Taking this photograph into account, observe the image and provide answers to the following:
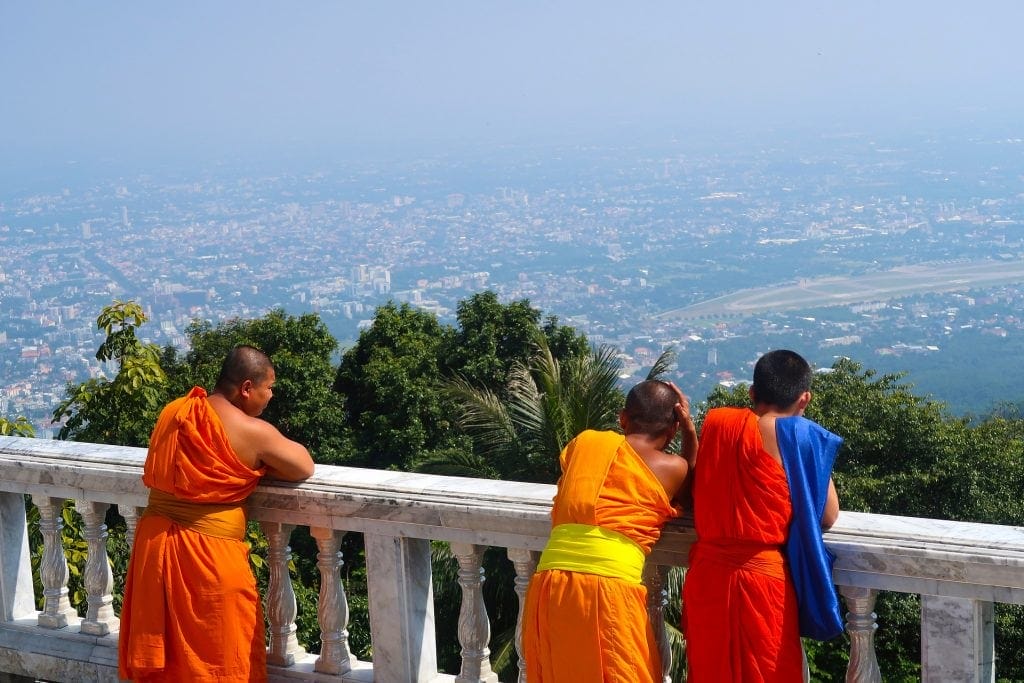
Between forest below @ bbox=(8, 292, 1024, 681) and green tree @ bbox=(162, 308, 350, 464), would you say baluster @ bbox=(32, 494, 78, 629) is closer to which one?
forest below @ bbox=(8, 292, 1024, 681)

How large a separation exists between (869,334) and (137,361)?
413 ft

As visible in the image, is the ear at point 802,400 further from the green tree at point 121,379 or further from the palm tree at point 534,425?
the green tree at point 121,379

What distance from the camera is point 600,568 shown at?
3.25 meters

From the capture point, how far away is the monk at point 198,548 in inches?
150

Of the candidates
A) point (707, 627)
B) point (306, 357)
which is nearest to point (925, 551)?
point (707, 627)

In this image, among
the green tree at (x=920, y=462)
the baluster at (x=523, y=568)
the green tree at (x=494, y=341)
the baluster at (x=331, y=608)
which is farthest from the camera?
the green tree at (x=494, y=341)

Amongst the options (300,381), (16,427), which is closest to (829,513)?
(16,427)

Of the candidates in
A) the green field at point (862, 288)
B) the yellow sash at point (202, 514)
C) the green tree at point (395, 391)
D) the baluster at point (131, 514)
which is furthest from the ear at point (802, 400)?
the green field at point (862, 288)

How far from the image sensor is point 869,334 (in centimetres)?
13112

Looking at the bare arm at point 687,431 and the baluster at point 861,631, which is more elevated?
the bare arm at point 687,431

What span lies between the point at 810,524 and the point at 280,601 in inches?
79.4

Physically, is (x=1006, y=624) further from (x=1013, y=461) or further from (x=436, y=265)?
(x=436, y=265)

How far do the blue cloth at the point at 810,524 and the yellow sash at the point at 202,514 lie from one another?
6.32 feet

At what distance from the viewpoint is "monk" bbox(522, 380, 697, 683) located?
3.23 meters
